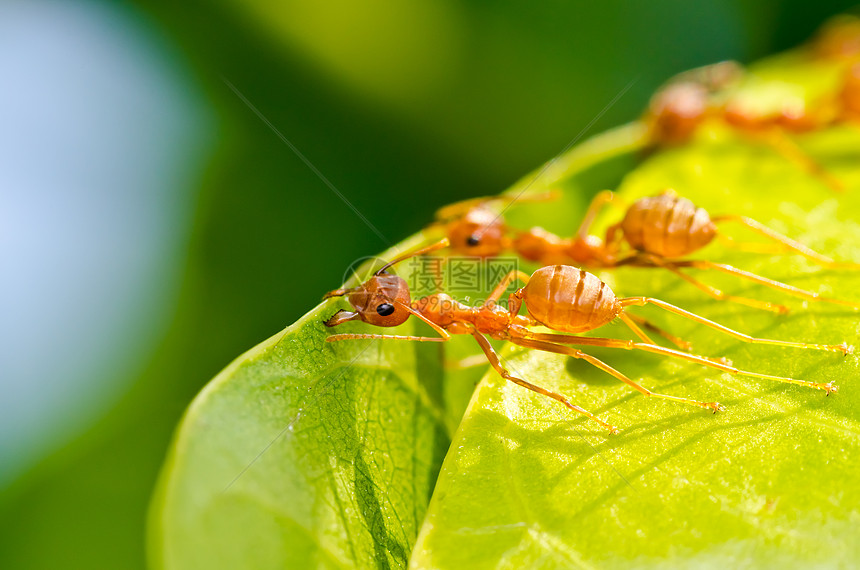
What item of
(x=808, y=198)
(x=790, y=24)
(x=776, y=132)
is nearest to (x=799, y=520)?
(x=808, y=198)

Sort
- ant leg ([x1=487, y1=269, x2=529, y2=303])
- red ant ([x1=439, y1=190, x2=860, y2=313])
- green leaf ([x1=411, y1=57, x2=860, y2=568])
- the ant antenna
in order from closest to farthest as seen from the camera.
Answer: green leaf ([x1=411, y1=57, x2=860, y2=568]) < the ant antenna < red ant ([x1=439, y1=190, x2=860, y2=313]) < ant leg ([x1=487, y1=269, x2=529, y2=303])

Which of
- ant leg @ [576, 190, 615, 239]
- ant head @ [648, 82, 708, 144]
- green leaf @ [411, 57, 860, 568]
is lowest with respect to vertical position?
green leaf @ [411, 57, 860, 568]

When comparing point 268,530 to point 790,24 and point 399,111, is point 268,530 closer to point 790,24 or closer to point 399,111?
point 399,111

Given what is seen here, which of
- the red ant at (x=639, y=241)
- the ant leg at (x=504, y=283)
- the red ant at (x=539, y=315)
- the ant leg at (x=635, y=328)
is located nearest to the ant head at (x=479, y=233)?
the red ant at (x=639, y=241)

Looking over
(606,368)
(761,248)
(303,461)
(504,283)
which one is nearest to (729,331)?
(606,368)

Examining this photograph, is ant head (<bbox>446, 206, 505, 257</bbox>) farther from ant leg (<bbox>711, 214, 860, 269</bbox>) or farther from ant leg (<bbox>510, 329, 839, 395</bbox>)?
ant leg (<bbox>711, 214, 860, 269</bbox>)

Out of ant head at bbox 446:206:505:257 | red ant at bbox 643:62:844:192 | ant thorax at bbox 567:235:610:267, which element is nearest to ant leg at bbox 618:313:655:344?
ant thorax at bbox 567:235:610:267

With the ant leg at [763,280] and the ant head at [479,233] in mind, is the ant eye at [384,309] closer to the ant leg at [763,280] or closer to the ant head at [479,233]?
the ant head at [479,233]
